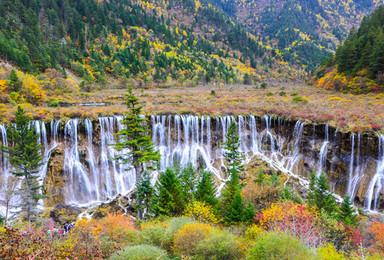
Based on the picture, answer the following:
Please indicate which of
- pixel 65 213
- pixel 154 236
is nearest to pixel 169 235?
pixel 154 236

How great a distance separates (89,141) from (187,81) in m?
74.1

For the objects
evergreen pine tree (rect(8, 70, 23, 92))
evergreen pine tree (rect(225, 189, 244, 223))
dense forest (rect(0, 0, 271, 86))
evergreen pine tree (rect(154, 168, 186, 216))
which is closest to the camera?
A: evergreen pine tree (rect(225, 189, 244, 223))

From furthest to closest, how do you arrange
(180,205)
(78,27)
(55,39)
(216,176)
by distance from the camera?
(78,27) < (55,39) < (216,176) < (180,205)

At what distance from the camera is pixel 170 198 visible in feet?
67.2

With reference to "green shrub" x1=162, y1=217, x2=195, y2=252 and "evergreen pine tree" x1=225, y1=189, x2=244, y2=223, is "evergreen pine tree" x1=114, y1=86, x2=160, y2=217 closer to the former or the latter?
"green shrub" x1=162, y1=217, x2=195, y2=252

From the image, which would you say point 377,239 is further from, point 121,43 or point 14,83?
point 121,43

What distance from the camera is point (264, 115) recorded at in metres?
38.4

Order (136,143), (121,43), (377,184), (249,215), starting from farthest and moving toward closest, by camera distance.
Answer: (121,43), (377,184), (136,143), (249,215)

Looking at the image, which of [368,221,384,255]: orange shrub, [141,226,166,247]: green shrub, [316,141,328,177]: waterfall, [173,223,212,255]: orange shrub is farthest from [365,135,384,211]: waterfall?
[141,226,166,247]: green shrub

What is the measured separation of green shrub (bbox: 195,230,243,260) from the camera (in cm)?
1233

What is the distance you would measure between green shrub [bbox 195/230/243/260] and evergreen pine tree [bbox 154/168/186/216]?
8.10m

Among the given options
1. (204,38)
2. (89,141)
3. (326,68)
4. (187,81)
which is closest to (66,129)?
(89,141)

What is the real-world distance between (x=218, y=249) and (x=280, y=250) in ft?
11.9

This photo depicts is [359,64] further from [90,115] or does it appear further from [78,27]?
[78,27]
